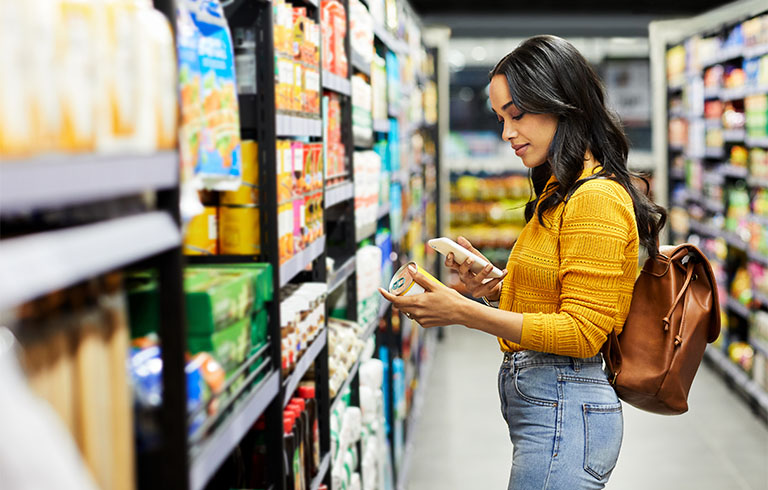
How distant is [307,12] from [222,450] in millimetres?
1586

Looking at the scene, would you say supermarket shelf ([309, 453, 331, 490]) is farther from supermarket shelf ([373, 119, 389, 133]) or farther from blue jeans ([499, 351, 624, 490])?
supermarket shelf ([373, 119, 389, 133])

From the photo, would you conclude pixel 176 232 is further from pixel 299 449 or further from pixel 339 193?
pixel 339 193

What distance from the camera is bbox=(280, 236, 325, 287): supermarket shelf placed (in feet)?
6.64

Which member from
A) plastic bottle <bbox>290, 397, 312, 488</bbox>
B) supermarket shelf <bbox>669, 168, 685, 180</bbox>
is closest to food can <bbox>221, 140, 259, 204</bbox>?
plastic bottle <bbox>290, 397, 312, 488</bbox>

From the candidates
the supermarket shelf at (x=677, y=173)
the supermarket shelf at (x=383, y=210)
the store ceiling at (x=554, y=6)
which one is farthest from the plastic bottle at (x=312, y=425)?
the store ceiling at (x=554, y=6)

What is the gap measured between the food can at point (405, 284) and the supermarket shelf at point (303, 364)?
0.30 m

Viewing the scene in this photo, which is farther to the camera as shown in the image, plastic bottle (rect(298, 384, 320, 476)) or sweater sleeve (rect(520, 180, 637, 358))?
plastic bottle (rect(298, 384, 320, 476))

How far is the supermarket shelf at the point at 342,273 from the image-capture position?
2786mm

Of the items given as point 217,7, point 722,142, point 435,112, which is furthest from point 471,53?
point 217,7

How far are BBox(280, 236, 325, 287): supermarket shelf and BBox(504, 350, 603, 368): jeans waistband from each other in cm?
59

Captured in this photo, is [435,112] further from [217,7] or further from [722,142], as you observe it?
[217,7]

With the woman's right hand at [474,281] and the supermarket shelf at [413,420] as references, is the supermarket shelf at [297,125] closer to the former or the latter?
the woman's right hand at [474,281]

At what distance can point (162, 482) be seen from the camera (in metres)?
1.11

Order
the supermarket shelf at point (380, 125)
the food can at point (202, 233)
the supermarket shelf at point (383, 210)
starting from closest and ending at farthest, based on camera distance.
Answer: the food can at point (202, 233) → the supermarket shelf at point (380, 125) → the supermarket shelf at point (383, 210)
